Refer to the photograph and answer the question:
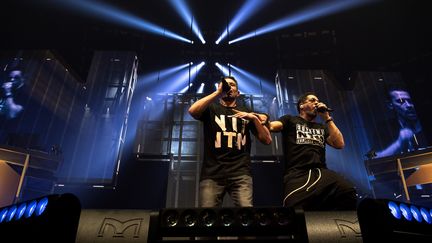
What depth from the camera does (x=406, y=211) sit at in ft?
4.20

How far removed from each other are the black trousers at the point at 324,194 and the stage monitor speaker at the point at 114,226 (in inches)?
43.9

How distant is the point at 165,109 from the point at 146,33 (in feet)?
6.92

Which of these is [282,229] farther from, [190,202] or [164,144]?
[164,144]

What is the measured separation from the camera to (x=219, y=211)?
4.31 feet

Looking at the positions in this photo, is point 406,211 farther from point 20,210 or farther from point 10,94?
point 10,94

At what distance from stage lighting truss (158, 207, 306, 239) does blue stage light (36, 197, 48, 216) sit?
→ 46 centimetres

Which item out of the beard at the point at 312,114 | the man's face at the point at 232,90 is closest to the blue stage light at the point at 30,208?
the man's face at the point at 232,90

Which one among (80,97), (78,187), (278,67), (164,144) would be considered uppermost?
(278,67)

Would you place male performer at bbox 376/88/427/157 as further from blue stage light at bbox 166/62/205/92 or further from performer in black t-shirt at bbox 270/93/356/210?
performer in black t-shirt at bbox 270/93/356/210

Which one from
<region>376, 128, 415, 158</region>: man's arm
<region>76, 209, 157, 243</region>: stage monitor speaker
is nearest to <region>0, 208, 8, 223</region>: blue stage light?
<region>76, 209, 157, 243</region>: stage monitor speaker

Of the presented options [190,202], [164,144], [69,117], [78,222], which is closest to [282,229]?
[78,222]

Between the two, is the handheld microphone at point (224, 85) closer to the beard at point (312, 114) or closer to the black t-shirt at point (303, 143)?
the black t-shirt at point (303, 143)

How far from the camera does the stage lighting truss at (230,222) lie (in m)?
1.27

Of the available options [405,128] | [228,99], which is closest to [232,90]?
[228,99]
